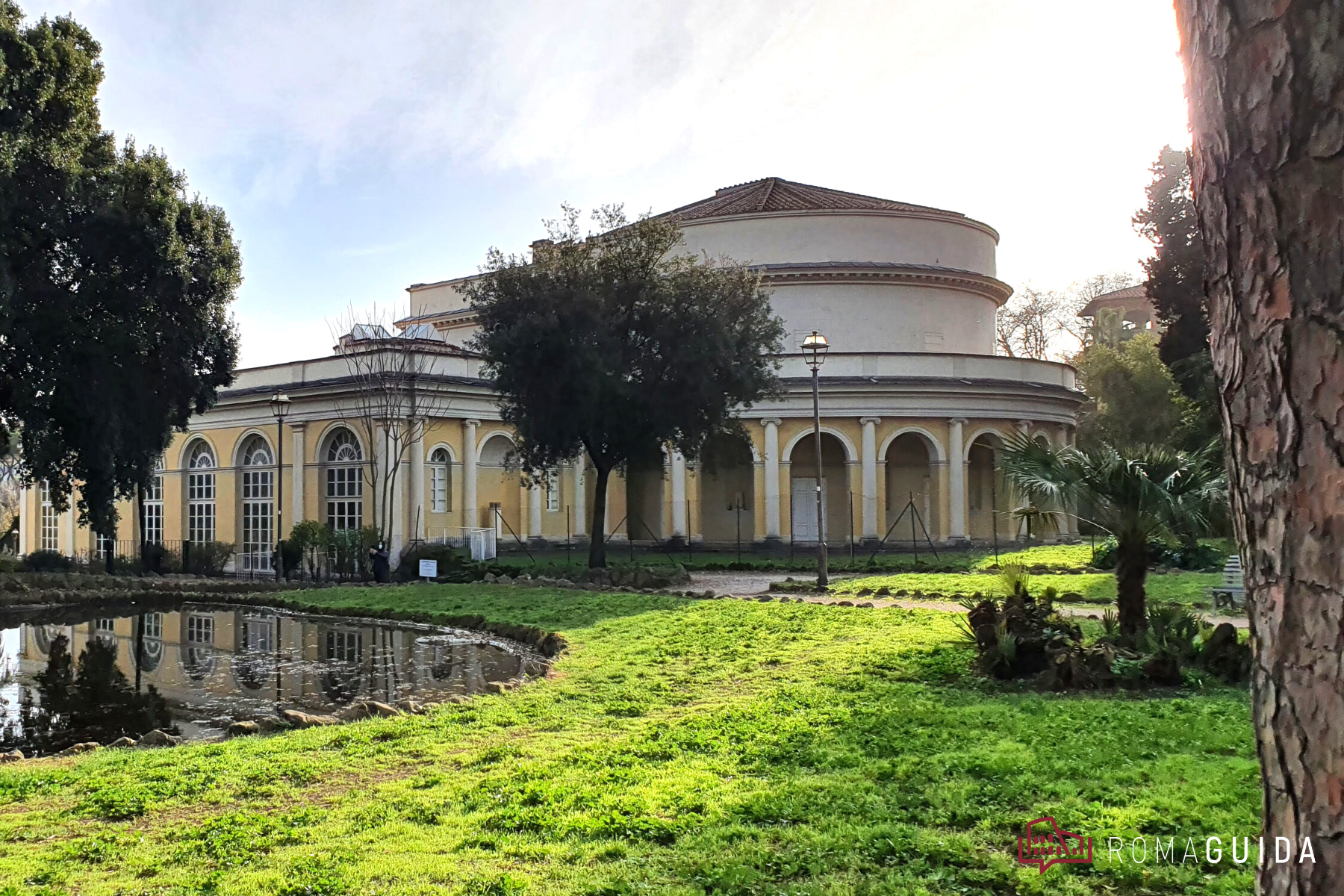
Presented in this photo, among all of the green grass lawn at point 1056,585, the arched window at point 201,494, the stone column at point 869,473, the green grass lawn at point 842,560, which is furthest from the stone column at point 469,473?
the green grass lawn at point 1056,585

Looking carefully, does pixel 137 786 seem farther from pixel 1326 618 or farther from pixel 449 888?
pixel 1326 618

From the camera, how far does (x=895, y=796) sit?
5.99 m

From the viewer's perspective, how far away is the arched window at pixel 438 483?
103ft

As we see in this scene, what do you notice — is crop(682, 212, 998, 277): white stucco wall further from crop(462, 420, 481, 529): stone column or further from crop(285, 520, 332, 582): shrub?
crop(285, 520, 332, 582): shrub

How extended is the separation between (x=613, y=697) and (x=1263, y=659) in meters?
8.02

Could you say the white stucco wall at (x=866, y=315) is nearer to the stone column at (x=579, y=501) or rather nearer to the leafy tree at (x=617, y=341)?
the stone column at (x=579, y=501)

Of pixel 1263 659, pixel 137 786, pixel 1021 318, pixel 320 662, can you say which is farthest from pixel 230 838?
pixel 1021 318

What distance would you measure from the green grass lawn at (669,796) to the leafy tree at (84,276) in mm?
14119

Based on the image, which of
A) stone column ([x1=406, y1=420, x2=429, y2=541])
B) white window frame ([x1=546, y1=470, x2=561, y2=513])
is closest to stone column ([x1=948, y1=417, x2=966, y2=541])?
white window frame ([x1=546, y1=470, x2=561, y2=513])

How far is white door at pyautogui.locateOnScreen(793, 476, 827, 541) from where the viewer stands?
34.8m

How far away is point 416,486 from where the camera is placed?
30.5 meters

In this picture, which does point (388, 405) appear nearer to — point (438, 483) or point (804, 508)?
point (438, 483)

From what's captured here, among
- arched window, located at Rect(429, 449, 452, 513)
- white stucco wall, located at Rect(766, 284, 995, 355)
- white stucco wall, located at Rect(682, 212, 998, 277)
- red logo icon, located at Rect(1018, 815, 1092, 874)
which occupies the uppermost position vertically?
white stucco wall, located at Rect(682, 212, 998, 277)

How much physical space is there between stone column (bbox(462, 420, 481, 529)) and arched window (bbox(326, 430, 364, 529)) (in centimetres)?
307
